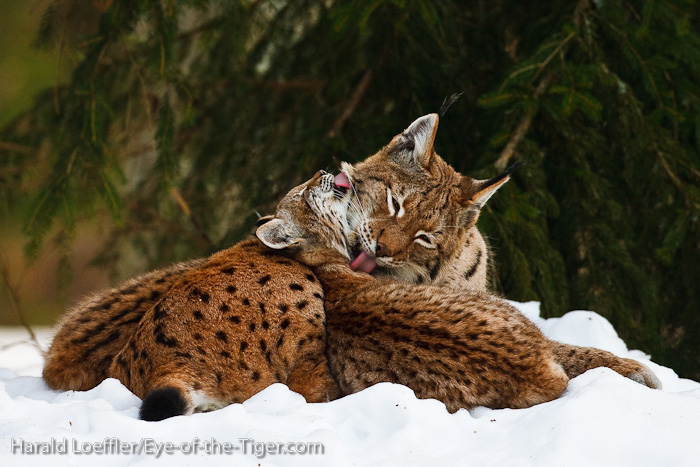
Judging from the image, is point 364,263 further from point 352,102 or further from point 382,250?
point 352,102

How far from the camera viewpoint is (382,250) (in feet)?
14.6

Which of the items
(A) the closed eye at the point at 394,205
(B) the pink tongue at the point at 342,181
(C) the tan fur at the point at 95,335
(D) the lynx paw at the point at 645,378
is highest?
(B) the pink tongue at the point at 342,181

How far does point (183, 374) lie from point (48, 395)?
99cm

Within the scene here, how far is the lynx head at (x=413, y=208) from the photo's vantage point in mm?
4508

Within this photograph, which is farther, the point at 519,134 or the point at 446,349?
the point at 519,134

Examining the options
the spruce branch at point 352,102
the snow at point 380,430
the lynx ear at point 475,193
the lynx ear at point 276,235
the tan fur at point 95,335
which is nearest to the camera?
the snow at point 380,430

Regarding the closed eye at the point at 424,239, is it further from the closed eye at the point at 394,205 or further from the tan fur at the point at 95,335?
the tan fur at the point at 95,335

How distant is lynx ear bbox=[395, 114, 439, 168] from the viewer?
15.7ft

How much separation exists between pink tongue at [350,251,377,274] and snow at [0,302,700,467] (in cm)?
116

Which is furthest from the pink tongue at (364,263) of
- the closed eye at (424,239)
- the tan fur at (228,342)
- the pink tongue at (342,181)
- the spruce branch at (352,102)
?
the spruce branch at (352,102)

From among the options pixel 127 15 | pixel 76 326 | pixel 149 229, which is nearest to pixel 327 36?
pixel 127 15

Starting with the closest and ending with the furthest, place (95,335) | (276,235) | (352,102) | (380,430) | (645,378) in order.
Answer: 1. (380,430)
2. (645,378)
3. (95,335)
4. (276,235)
5. (352,102)

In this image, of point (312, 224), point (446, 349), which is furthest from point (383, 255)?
point (446, 349)

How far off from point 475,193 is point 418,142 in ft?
1.63
